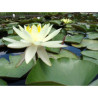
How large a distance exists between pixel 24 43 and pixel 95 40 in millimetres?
985

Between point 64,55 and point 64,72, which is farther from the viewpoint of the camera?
point 64,55

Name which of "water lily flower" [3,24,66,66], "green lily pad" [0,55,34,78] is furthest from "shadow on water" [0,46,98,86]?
"water lily flower" [3,24,66,66]

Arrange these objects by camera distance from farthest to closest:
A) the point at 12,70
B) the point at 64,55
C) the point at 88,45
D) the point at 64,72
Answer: the point at 88,45 → the point at 64,55 → the point at 12,70 → the point at 64,72

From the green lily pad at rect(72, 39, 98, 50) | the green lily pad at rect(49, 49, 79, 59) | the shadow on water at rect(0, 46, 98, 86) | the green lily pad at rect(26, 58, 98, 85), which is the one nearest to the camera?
the green lily pad at rect(26, 58, 98, 85)

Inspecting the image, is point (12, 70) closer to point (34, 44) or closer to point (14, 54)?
point (34, 44)

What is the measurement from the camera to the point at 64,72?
0.73m

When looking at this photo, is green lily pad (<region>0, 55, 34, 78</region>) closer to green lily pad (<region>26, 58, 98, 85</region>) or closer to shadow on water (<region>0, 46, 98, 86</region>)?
shadow on water (<region>0, 46, 98, 86</region>)

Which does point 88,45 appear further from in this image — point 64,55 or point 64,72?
point 64,72

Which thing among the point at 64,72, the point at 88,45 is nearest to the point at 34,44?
the point at 64,72

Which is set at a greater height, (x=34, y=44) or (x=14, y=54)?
(x=34, y=44)

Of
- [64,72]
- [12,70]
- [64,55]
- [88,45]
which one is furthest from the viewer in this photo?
[88,45]

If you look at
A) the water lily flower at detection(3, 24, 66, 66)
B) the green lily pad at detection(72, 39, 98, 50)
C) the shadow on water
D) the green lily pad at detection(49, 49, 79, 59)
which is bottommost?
the shadow on water

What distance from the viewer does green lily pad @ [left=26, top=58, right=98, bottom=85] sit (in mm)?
691

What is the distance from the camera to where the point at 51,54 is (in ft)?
3.55
